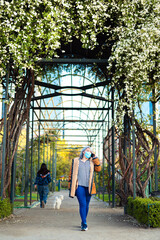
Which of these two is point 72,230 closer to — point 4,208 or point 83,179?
point 83,179

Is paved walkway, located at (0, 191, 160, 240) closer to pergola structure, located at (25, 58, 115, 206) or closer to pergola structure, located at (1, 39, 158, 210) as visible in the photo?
pergola structure, located at (1, 39, 158, 210)

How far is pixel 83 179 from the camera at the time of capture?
5727 mm

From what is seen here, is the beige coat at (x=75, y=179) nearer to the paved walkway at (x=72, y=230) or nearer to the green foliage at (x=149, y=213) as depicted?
the paved walkway at (x=72, y=230)

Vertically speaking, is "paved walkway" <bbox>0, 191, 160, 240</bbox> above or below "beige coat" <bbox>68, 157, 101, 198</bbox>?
below

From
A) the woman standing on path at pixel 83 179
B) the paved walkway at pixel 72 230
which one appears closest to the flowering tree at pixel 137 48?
the woman standing on path at pixel 83 179

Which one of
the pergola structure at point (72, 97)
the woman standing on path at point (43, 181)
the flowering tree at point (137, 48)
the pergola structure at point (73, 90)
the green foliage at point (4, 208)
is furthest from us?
the woman standing on path at point (43, 181)

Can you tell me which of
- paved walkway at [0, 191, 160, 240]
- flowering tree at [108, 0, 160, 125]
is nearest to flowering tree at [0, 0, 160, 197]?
flowering tree at [108, 0, 160, 125]

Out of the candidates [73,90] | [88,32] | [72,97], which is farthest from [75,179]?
[72,97]

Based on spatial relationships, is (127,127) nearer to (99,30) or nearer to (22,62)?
(99,30)

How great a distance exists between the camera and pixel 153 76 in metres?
7.52

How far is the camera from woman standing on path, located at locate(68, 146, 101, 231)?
5.62 m

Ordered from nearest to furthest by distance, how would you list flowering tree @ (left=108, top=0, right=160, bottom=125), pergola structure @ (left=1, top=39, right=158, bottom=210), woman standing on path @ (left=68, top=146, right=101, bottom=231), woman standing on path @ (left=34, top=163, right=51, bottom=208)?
woman standing on path @ (left=68, top=146, right=101, bottom=231) → flowering tree @ (left=108, top=0, right=160, bottom=125) → pergola structure @ (left=1, top=39, right=158, bottom=210) → woman standing on path @ (left=34, top=163, right=51, bottom=208)

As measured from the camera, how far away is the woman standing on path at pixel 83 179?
5625mm

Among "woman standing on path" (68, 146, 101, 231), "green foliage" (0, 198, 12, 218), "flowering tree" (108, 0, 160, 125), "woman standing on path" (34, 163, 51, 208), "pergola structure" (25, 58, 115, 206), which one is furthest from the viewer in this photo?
"woman standing on path" (34, 163, 51, 208)
